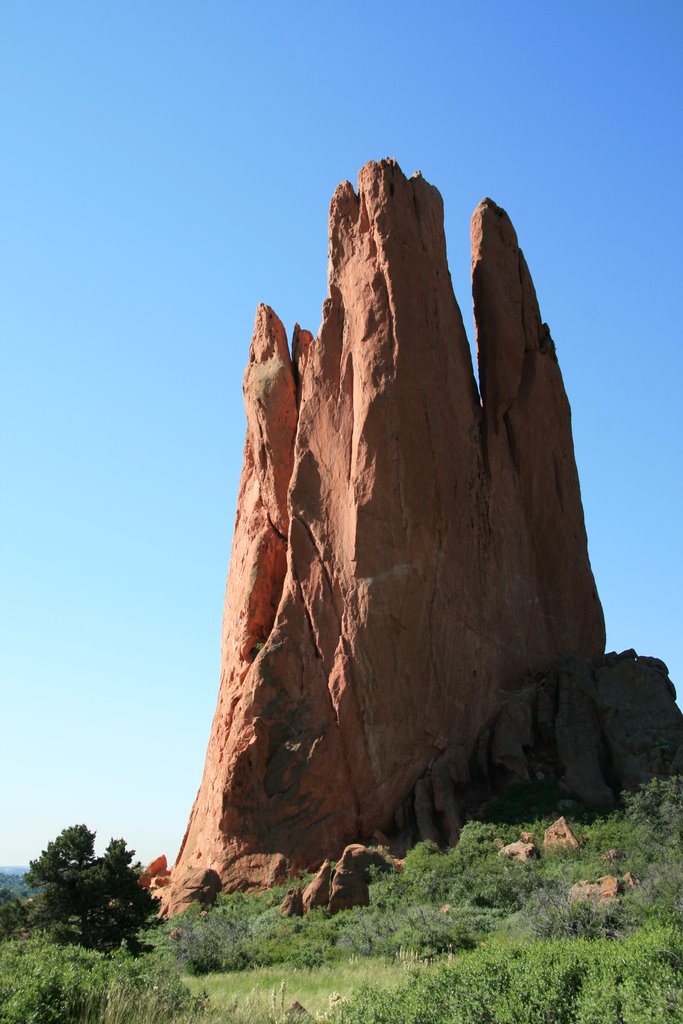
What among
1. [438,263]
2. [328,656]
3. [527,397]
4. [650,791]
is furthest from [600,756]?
[438,263]

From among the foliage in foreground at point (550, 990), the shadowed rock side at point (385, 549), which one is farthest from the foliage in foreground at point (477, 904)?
the foliage in foreground at point (550, 990)

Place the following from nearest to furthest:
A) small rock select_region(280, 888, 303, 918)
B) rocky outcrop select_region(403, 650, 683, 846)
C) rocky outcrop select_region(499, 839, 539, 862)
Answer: small rock select_region(280, 888, 303, 918), rocky outcrop select_region(499, 839, 539, 862), rocky outcrop select_region(403, 650, 683, 846)

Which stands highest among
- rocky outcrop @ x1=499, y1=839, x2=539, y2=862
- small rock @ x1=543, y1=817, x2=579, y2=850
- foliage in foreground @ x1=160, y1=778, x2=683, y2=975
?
small rock @ x1=543, y1=817, x2=579, y2=850

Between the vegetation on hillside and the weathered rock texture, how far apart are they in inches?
81.6

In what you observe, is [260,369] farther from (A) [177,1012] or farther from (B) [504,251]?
(A) [177,1012]

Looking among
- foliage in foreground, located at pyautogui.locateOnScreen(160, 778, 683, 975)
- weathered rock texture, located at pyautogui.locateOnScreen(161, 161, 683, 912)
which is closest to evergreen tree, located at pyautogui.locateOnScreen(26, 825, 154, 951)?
foliage in foreground, located at pyautogui.locateOnScreen(160, 778, 683, 975)

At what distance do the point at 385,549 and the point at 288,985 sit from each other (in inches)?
473

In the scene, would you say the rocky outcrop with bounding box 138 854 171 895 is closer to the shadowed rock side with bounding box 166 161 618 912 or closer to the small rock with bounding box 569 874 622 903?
the shadowed rock side with bounding box 166 161 618 912

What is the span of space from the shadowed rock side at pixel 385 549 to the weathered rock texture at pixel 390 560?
0.06 meters

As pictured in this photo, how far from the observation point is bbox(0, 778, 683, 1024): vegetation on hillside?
10320 millimetres

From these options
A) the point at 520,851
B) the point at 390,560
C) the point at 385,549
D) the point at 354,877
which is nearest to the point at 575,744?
the point at 520,851

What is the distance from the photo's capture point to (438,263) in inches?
1098

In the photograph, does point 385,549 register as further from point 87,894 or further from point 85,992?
point 85,992

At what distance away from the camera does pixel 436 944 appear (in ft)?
49.6
